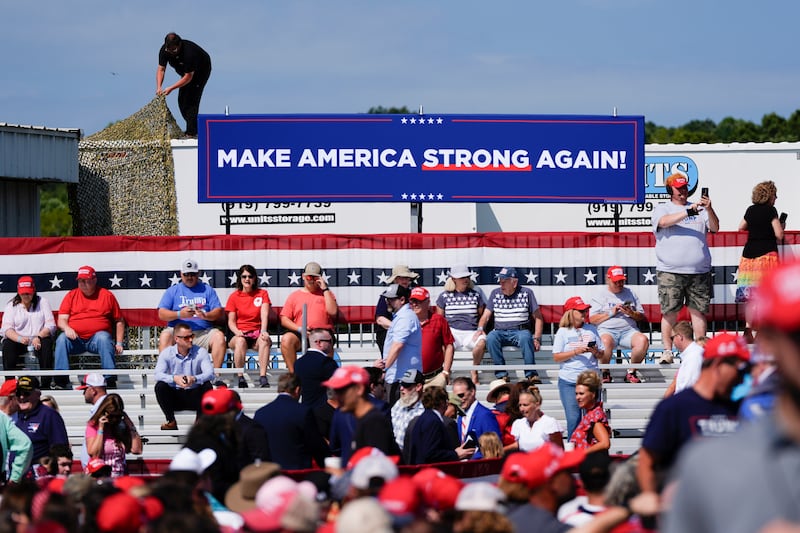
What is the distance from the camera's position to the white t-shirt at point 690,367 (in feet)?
28.9

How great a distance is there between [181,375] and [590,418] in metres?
3.87

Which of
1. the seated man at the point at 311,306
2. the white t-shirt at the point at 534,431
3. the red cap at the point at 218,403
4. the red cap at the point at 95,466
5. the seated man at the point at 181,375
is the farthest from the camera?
the seated man at the point at 311,306

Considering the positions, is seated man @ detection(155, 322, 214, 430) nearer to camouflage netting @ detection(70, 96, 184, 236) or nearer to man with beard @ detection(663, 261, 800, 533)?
camouflage netting @ detection(70, 96, 184, 236)

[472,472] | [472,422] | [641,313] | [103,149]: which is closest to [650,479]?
[472,472]

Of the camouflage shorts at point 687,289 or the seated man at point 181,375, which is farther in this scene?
the camouflage shorts at point 687,289

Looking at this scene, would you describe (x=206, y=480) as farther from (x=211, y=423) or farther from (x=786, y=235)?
(x=786, y=235)

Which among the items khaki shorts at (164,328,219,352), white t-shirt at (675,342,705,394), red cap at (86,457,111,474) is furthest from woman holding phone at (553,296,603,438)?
red cap at (86,457,111,474)

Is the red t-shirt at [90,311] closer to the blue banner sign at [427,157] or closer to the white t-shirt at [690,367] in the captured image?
the blue banner sign at [427,157]

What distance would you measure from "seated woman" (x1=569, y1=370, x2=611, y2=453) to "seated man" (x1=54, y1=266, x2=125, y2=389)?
17.3 ft

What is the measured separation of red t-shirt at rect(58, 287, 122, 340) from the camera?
491 inches

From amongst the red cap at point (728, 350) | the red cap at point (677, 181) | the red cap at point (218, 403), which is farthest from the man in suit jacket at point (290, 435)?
the red cap at point (677, 181)

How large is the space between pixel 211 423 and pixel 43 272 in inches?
279

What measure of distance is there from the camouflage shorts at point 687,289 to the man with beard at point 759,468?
9914mm

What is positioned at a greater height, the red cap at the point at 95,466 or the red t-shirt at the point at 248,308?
the red t-shirt at the point at 248,308
